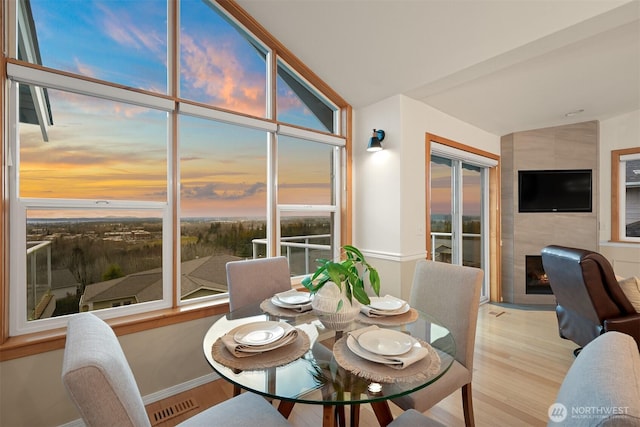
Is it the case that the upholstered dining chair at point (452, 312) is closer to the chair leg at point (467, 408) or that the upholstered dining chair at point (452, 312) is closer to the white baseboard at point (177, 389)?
the chair leg at point (467, 408)

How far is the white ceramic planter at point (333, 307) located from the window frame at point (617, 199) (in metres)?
4.73

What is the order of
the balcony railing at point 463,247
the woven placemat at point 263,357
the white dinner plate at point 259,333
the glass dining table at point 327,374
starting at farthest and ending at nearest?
the balcony railing at point 463,247, the white dinner plate at point 259,333, the woven placemat at point 263,357, the glass dining table at point 327,374

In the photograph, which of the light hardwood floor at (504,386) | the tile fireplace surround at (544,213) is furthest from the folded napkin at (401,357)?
the tile fireplace surround at (544,213)

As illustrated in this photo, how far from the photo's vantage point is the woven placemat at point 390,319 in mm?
1526

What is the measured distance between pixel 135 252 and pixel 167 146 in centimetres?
84

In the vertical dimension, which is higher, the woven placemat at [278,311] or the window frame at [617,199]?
the window frame at [617,199]

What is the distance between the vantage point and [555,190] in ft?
13.7

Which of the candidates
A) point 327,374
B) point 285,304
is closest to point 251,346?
point 327,374

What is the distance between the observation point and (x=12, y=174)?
174 cm

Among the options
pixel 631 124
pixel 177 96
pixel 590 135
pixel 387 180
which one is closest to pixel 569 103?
pixel 590 135

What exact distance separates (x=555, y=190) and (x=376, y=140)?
120 inches

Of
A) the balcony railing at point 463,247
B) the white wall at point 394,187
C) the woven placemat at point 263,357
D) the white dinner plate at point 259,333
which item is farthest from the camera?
the balcony railing at point 463,247

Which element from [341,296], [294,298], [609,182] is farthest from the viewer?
[609,182]

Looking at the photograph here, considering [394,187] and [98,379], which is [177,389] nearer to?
[98,379]
